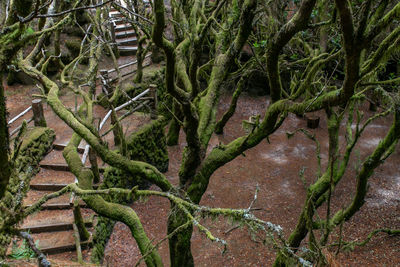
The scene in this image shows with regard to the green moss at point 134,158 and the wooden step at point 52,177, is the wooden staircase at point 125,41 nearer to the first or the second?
the green moss at point 134,158

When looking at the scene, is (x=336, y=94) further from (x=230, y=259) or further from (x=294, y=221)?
(x=294, y=221)

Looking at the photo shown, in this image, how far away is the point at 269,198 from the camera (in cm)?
1186

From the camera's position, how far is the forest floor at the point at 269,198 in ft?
30.0

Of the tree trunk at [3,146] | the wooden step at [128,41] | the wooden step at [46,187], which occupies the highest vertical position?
the tree trunk at [3,146]

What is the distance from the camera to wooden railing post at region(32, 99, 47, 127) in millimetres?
10594

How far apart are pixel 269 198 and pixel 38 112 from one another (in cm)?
776

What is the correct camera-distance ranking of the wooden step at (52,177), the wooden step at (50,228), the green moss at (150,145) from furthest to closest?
the green moss at (150,145) → the wooden step at (52,177) → the wooden step at (50,228)

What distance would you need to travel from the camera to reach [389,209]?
11078mm

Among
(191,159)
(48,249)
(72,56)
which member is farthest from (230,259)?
(72,56)

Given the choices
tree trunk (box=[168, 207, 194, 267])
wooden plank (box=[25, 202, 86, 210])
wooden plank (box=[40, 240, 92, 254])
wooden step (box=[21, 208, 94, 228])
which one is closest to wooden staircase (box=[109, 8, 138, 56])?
wooden plank (box=[25, 202, 86, 210])

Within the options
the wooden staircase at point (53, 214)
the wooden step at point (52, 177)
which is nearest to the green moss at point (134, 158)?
the wooden staircase at point (53, 214)

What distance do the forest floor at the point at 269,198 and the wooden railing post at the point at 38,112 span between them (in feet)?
2.82

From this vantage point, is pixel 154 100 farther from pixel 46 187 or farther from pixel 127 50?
pixel 127 50

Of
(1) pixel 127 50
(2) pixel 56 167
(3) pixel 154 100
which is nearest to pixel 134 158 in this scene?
(3) pixel 154 100
